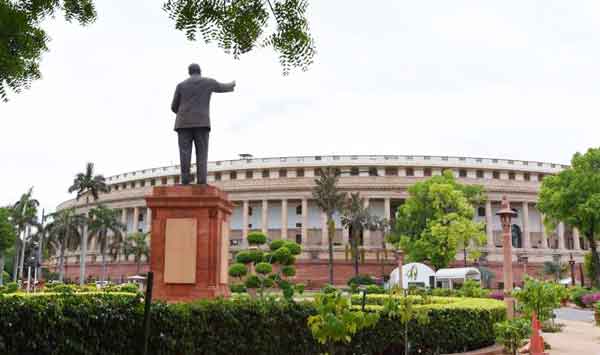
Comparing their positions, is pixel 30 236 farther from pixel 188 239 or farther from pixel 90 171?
pixel 188 239

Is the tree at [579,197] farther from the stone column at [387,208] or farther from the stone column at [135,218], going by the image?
the stone column at [135,218]

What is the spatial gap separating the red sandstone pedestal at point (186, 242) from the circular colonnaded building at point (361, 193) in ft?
170

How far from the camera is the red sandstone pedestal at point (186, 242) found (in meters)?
11.4

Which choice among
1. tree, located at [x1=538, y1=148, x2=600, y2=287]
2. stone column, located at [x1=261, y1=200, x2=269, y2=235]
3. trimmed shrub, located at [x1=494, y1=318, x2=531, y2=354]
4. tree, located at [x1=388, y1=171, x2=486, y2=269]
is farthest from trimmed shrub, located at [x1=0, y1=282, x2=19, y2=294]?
tree, located at [x1=538, y1=148, x2=600, y2=287]

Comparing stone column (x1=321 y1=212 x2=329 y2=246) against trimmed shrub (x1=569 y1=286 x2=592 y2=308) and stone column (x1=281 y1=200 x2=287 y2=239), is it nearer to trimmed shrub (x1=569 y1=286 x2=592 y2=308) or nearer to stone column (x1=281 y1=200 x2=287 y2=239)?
stone column (x1=281 y1=200 x2=287 y2=239)

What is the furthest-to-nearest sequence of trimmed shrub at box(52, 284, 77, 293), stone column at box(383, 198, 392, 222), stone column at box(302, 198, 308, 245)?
stone column at box(302, 198, 308, 245) → stone column at box(383, 198, 392, 222) → trimmed shrub at box(52, 284, 77, 293)

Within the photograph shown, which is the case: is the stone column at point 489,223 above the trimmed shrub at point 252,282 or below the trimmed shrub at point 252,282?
above

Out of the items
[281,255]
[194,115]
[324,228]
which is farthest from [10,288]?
[324,228]

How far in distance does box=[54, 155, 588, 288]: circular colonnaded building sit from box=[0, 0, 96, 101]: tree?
5877 cm

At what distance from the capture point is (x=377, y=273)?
6066 centimetres

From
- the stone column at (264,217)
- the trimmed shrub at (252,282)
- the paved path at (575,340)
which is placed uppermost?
the stone column at (264,217)

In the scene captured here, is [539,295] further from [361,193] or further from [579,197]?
[361,193]

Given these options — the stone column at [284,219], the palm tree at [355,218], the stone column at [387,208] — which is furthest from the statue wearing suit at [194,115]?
the stone column at [387,208]

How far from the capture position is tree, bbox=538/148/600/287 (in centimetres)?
4006
